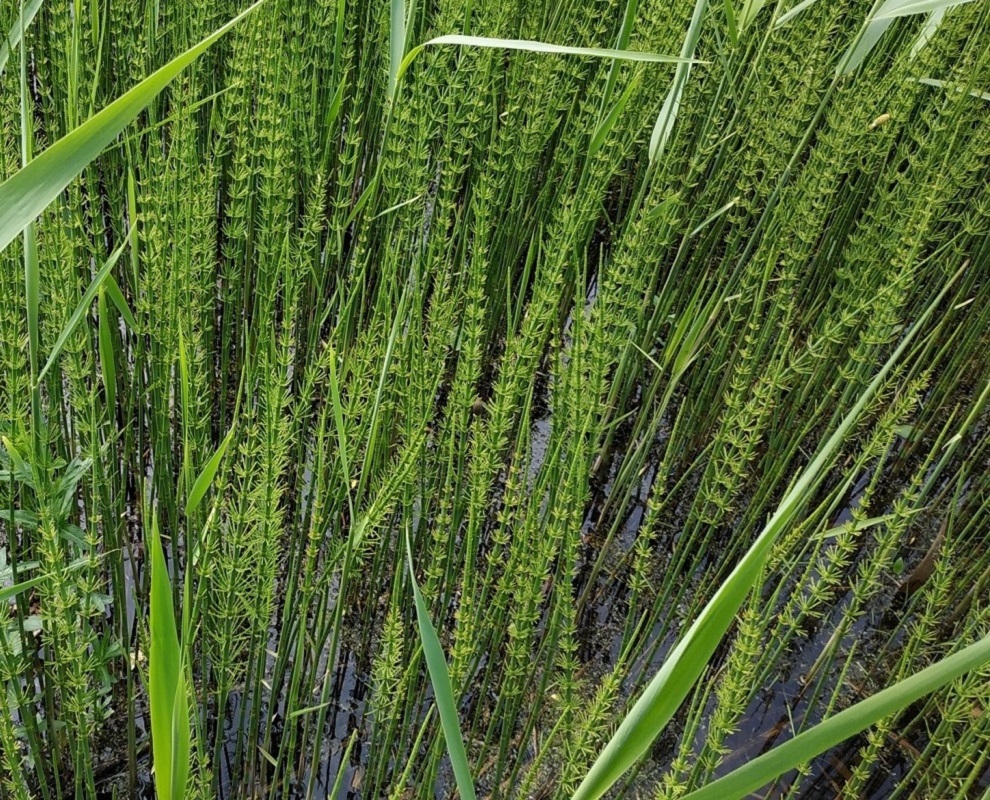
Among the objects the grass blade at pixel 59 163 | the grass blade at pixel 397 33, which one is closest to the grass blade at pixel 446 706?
the grass blade at pixel 59 163

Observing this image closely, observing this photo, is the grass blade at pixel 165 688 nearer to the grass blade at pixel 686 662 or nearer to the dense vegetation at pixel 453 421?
the dense vegetation at pixel 453 421

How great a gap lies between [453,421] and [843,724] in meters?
0.71

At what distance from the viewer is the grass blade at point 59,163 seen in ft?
2.59

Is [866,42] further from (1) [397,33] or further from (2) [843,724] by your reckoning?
(2) [843,724]

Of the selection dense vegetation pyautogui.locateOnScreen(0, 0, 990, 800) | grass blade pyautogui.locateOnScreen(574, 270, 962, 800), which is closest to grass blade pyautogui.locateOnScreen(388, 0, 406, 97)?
dense vegetation pyautogui.locateOnScreen(0, 0, 990, 800)

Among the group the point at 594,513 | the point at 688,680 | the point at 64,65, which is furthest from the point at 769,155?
the point at 688,680

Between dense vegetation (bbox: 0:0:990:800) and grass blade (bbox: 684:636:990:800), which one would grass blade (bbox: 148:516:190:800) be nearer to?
dense vegetation (bbox: 0:0:990:800)

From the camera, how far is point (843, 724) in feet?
2.25

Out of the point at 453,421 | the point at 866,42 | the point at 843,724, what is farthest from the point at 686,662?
Answer: the point at 866,42

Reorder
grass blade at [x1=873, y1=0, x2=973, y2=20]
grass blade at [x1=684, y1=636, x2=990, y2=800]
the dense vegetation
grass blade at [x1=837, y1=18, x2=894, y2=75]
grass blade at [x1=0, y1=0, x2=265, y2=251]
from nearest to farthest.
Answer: grass blade at [x1=684, y1=636, x2=990, y2=800], grass blade at [x1=0, y1=0, x2=265, y2=251], the dense vegetation, grass blade at [x1=873, y1=0, x2=973, y2=20], grass blade at [x1=837, y1=18, x2=894, y2=75]

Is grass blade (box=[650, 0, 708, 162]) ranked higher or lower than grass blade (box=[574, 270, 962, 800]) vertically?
higher

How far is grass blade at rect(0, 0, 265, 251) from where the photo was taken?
0.79 metres


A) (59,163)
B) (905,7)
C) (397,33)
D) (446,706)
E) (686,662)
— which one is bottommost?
(446,706)

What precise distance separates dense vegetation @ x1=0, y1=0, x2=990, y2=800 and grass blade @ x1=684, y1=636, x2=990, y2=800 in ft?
0.41
